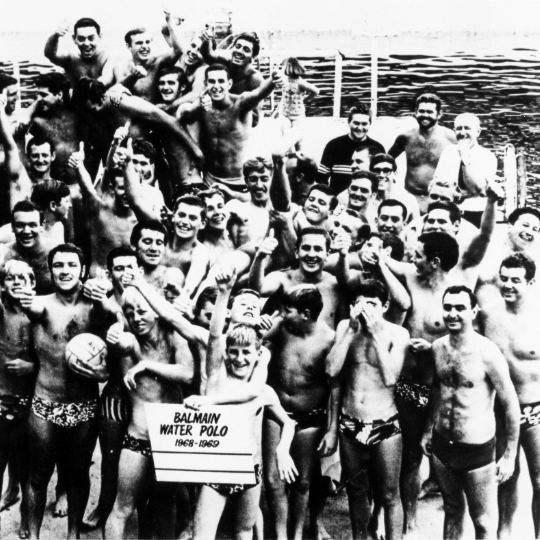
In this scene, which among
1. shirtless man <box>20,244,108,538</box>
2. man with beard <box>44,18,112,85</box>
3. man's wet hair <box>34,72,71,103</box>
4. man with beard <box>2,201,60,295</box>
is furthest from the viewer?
man with beard <box>44,18,112,85</box>

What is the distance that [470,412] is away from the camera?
4109mm

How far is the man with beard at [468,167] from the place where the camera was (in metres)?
5.44

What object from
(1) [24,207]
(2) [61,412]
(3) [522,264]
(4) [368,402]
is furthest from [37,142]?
(3) [522,264]

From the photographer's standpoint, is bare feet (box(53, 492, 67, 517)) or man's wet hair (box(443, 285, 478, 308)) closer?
man's wet hair (box(443, 285, 478, 308))

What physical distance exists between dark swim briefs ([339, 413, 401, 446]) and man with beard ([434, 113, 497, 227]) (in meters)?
1.93

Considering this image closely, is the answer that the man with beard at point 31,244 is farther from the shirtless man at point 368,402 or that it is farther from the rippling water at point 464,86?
the rippling water at point 464,86

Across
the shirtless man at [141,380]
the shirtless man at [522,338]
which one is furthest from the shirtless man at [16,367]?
the shirtless man at [522,338]

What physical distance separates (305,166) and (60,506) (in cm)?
305

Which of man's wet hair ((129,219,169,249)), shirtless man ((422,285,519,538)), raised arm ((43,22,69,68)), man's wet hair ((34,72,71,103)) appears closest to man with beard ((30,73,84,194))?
man's wet hair ((34,72,71,103))

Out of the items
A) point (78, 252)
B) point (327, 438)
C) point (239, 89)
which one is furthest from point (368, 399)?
point (239, 89)

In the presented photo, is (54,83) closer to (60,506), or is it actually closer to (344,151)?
(344,151)

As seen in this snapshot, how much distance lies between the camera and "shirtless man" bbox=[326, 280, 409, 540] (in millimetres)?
4137

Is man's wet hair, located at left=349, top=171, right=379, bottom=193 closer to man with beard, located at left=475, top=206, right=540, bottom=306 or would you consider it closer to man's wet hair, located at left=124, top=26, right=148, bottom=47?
man with beard, located at left=475, top=206, right=540, bottom=306

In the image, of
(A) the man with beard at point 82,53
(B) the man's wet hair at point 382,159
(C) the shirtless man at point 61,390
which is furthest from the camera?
(A) the man with beard at point 82,53
